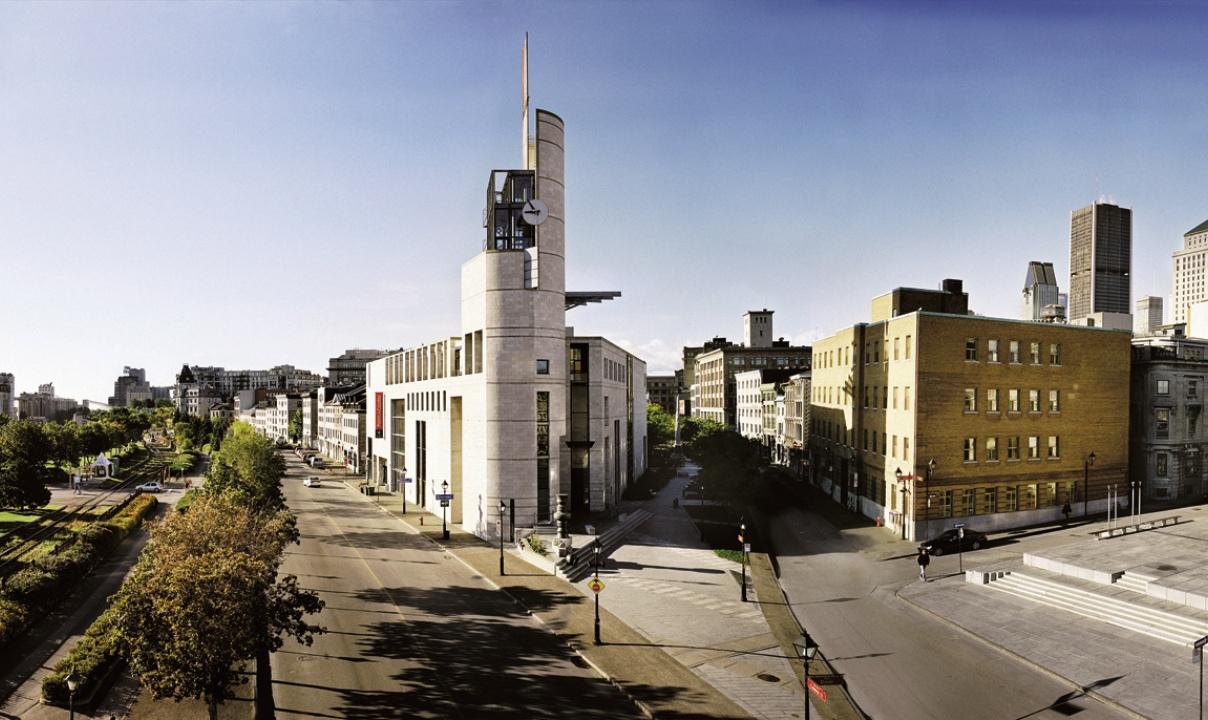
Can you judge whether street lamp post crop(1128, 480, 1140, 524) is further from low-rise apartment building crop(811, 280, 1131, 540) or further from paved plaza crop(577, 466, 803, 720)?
paved plaza crop(577, 466, 803, 720)

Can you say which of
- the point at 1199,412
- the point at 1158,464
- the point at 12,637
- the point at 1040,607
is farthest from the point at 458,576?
Answer: the point at 1199,412

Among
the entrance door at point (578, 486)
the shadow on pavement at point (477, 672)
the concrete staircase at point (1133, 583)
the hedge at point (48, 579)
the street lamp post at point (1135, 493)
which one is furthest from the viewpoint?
the entrance door at point (578, 486)

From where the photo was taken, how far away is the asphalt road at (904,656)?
23.5 m

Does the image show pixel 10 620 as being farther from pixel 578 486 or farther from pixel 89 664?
pixel 578 486

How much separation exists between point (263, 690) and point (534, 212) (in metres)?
34.7

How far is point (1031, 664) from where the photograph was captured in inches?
1062

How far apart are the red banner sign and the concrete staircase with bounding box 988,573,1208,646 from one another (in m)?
67.8

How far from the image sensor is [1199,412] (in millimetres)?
58719

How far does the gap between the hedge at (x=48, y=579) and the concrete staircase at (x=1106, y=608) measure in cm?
4546

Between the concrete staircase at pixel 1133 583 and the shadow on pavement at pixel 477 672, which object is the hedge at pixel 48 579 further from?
the concrete staircase at pixel 1133 583

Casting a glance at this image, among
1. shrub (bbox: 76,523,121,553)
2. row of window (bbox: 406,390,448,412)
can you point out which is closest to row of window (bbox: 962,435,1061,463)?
row of window (bbox: 406,390,448,412)

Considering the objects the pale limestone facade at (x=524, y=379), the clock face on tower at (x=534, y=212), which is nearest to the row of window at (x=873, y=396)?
the pale limestone facade at (x=524, y=379)

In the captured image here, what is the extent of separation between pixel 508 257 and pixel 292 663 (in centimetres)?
2953

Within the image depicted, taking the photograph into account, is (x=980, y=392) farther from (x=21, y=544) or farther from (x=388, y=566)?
(x=21, y=544)
